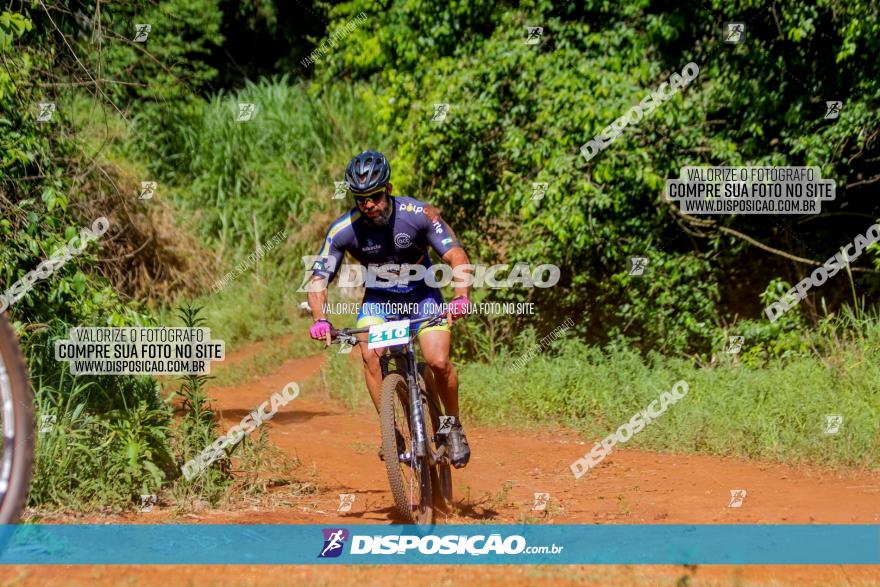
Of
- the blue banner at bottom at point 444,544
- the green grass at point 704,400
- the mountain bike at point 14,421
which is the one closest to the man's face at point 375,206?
the blue banner at bottom at point 444,544

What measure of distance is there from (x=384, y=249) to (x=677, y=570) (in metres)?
2.72

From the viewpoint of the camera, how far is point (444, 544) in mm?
5656

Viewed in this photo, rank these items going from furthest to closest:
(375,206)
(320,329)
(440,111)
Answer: (440,111) < (375,206) < (320,329)


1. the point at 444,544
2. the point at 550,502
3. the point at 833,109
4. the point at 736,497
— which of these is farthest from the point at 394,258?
the point at 833,109

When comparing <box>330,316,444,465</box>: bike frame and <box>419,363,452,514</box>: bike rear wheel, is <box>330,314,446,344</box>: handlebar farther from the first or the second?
<box>419,363,452,514</box>: bike rear wheel

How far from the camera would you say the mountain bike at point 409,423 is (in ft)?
19.0

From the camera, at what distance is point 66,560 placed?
16.0ft

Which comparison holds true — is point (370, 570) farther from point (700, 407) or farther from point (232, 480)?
point (700, 407)

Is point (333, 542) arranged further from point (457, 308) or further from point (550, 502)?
point (550, 502)

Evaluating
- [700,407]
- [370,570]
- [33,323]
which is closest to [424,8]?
[700,407]

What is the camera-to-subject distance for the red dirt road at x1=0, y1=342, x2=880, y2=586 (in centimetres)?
479

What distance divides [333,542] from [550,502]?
89.6 inches

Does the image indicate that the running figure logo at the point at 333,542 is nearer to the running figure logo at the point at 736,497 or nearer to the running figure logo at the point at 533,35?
the running figure logo at the point at 736,497

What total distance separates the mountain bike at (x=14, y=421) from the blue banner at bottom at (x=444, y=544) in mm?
1689
